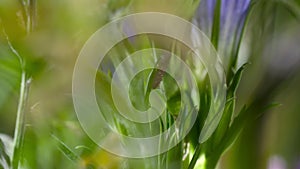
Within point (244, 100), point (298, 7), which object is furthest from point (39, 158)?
point (298, 7)

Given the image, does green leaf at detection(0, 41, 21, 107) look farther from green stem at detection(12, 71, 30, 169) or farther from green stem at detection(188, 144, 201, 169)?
green stem at detection(188, 144, 201, 169)

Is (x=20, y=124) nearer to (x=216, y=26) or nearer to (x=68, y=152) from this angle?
(x=68, y=152)

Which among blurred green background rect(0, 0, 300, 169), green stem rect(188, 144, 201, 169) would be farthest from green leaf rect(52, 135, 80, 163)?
green stem rect(188, 144, 201, 169)

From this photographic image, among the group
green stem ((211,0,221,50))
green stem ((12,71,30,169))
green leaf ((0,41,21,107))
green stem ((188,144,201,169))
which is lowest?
green stem ((188,144,201,169))

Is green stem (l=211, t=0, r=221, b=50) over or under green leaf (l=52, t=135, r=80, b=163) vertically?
over

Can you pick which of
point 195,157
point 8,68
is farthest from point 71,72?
point 195,157

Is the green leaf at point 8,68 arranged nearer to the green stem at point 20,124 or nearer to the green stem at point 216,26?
the green stem at point 20,124

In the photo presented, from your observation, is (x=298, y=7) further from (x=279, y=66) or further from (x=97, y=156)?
(x=97, y=156)

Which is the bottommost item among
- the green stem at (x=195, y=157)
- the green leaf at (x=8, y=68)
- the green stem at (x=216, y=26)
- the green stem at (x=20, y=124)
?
the green stem at (x=195, y=157)

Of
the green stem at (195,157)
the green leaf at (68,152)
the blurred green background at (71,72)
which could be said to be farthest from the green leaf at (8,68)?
the green stem at (195,157)

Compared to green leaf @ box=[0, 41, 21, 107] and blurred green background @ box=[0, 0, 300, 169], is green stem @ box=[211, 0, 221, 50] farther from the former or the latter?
green leaf @ box=[0, 41, 21, 107]

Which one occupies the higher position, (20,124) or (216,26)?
(216,26)
